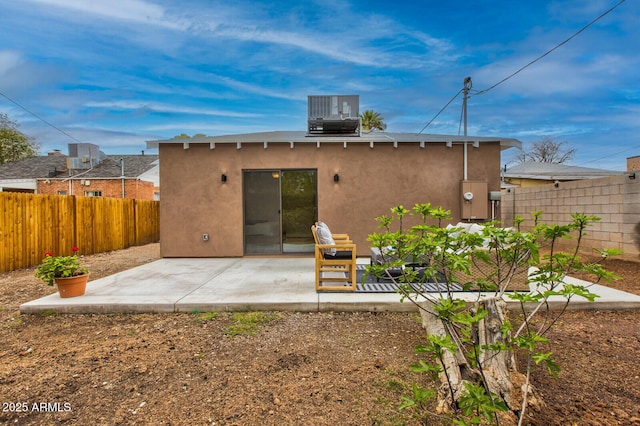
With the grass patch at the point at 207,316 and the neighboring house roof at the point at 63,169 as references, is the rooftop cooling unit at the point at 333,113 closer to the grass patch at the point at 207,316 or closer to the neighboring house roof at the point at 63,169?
the grass patch at the point at 207,316

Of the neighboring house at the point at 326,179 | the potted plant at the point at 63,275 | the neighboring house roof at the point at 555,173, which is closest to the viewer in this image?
the potted plant at the point at 63,275

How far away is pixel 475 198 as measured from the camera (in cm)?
719

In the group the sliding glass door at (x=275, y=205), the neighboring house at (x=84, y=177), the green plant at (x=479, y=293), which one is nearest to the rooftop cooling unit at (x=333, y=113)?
the sliding glass door at (x=275, y=205)

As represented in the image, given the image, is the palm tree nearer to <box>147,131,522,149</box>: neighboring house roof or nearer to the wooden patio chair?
<box>147,131,522,149</box>: neighboring house roof

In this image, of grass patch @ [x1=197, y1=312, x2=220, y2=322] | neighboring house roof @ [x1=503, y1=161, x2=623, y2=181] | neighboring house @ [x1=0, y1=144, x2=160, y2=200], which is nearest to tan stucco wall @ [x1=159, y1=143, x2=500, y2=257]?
grass patch @ [x1=197, y1=312, x2=220, y2=322]

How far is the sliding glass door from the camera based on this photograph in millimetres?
7438

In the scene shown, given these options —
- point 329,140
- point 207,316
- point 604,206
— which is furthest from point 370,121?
point 207,316

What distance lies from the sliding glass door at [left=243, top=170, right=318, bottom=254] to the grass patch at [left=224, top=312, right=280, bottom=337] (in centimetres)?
389

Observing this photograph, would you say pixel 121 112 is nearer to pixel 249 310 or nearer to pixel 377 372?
pixel 249 310

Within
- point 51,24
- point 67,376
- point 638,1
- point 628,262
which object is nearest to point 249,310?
point 67,376

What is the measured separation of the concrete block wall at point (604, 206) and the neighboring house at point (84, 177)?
18.9 meters

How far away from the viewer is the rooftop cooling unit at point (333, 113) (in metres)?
7.35

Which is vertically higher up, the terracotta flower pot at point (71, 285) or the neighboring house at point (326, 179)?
the neighboring house at point (326, 179)

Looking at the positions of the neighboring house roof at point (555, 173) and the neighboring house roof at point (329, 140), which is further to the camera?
the neighboring house roof at point (555, 173)
